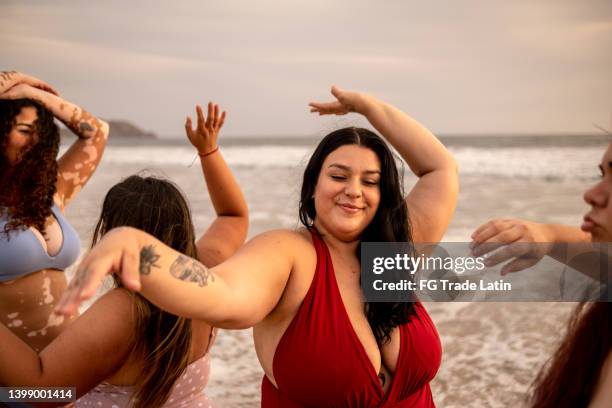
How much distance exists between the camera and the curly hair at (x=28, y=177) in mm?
2727

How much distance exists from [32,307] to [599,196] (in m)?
2.47

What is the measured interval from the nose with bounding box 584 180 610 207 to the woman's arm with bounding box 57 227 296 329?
0.97 metres

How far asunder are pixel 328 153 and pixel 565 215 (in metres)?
9.01

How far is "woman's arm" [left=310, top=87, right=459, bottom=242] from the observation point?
2.62 metres

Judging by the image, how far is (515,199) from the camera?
40.9 feet

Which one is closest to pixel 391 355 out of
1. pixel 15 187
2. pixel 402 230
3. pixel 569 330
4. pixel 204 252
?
pixel 402 230

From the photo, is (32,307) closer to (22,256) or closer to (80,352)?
(22,256)

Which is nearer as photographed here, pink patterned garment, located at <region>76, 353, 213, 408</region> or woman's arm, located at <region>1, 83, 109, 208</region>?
pink patterned garment, located at <region>76, 353, 213, 408</region>

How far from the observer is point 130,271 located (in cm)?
125

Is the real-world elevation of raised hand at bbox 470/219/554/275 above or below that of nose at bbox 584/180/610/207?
below

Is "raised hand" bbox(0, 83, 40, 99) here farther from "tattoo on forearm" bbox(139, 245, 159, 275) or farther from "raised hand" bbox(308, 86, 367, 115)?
"tattoo on forearm" bbox(139, 245, 159, 275)

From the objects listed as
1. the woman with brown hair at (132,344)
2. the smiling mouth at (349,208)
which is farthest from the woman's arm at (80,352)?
the smiling mouth at (349,208)

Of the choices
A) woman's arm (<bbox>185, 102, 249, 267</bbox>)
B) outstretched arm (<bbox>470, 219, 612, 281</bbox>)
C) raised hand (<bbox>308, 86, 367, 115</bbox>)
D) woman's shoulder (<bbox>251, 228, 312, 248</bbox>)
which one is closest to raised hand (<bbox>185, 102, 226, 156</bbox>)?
woman's arm (<bbox>185, 102, 249, 267</bbox>)

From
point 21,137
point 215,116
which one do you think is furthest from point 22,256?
point 215,116
